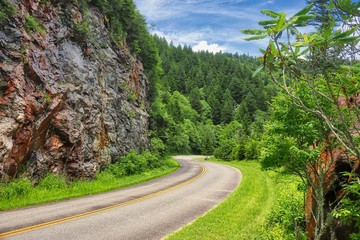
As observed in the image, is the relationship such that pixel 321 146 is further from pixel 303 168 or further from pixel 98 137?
pixel 98 137

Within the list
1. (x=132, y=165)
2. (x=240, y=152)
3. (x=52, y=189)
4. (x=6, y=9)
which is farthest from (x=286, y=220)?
(x=240, y=152)

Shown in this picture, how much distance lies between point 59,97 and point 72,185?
15.7 feet

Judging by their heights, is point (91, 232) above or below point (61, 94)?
below

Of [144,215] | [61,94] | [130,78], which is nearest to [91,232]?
[144,215]

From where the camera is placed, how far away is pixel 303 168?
6.12m

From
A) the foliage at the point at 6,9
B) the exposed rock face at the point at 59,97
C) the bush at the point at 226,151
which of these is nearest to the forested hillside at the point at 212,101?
the bush at the point at 226,151

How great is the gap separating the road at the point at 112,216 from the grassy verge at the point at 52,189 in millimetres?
715

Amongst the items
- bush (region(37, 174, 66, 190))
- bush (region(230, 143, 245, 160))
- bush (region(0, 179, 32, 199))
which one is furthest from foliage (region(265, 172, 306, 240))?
bush (region(230, 143, 245, 160))

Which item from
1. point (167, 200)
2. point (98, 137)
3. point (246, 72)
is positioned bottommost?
point (167, 200)

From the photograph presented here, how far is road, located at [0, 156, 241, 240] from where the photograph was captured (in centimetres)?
845

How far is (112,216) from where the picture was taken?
417 inches

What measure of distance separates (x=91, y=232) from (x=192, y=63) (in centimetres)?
13939

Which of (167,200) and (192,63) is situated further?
(192,63)

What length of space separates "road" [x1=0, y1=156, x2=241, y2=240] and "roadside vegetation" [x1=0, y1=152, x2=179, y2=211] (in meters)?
0.84
